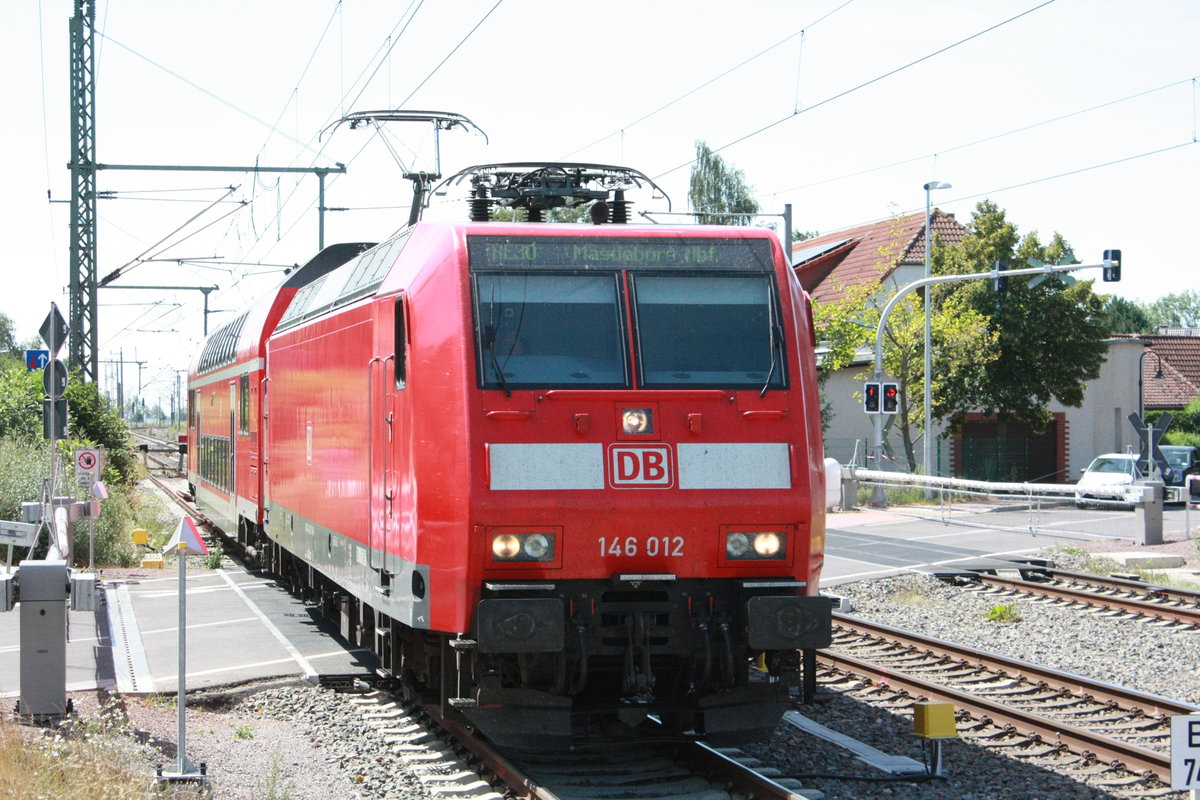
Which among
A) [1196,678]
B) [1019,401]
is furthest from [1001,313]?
[1196,678]

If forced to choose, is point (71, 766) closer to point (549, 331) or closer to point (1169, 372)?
point (549, 331)

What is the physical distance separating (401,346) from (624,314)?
4.65 feet

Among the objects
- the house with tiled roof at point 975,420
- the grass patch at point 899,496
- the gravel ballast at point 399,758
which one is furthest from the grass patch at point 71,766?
the house with tiled roof at point 975,420

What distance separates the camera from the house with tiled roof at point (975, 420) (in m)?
42.4

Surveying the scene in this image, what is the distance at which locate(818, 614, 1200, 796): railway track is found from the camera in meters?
8.66

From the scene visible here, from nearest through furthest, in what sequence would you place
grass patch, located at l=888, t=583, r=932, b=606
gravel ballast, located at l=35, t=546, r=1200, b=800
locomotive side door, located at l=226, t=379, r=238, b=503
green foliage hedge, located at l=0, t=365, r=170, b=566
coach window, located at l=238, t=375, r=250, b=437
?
gravel ballast, located at l=35, t=546, r=1200, b=800, grass patch, located at l=888, t=583, r=932, b=606, coach window, located at l=238, t=375, r=250, b=437, locomotive side door, located at l=226, t=379, r=238, b=503, green foliage hedge, located at l=0, t=365, r=170, b=566

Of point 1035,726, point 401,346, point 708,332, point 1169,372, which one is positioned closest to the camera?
point 708,332

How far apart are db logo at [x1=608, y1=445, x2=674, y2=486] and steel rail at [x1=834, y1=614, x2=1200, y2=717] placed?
168 inches

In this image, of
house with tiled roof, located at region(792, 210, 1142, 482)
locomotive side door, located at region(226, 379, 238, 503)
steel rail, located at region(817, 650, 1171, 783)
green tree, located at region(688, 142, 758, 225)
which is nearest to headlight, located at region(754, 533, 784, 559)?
steel rail, located at region(817, 650, 1171, 783)

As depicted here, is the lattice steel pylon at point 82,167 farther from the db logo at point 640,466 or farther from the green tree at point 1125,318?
the green tree at point 1125,318

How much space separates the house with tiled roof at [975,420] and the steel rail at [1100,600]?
72.4 ft

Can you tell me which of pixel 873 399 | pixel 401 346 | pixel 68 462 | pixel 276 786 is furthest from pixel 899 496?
pixel 276 786

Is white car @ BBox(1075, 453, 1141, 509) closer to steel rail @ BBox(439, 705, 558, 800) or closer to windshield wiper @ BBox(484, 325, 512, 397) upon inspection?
steel rail @ BBox(439, 705, 558, 800)

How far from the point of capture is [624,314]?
824cm
